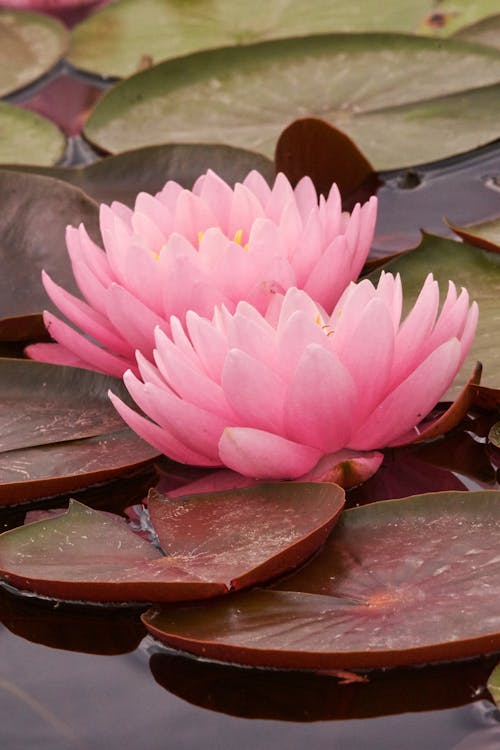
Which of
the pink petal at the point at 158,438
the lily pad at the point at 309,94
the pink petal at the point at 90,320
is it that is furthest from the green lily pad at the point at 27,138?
the pink petal at the point at 158,438

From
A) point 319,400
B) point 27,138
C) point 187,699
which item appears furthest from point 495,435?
point 27,138

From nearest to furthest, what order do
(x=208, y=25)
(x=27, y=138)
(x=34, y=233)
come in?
(x=34, y=233) → (x=27, y=138) → (x=208, y=25)

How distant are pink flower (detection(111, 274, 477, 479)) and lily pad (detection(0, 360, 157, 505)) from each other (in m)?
0.11

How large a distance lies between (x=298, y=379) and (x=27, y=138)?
130 cm

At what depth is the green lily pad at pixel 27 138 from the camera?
2.25 metres

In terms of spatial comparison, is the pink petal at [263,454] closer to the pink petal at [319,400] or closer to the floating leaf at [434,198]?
the pink petal at [319,400]

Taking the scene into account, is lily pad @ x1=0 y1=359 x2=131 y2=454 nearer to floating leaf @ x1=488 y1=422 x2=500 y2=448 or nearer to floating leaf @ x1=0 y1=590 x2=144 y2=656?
floating leaf @ x1=0 y1=590 x2=144 y2=656

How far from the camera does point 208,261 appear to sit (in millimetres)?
1424

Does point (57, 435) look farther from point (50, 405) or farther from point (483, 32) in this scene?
point (483, 32)

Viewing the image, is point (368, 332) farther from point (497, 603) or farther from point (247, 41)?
point (247, 41)

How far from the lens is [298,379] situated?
48.1 inches

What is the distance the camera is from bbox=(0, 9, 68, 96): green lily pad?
2.62 m

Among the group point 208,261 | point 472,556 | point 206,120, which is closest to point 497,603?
point 472,556

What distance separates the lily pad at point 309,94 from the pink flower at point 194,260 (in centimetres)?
62
